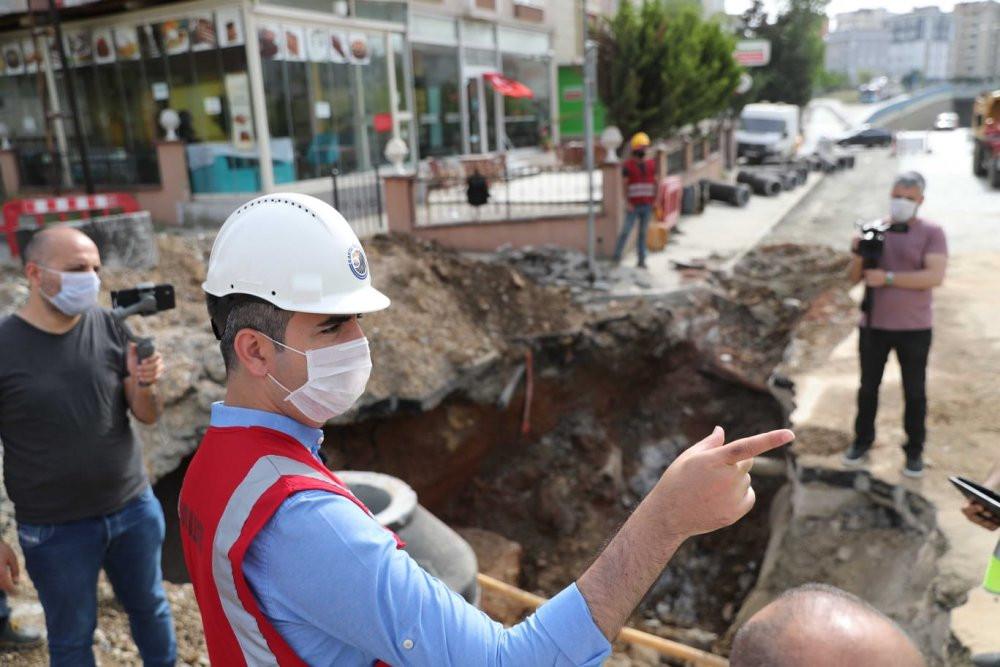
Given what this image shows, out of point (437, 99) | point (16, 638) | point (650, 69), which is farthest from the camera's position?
point (437, 99)

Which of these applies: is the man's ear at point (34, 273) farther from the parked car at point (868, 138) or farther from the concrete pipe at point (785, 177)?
the parked car at point (868, 138)

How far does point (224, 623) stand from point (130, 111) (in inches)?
591

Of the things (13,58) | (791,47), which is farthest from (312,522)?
(791,47)

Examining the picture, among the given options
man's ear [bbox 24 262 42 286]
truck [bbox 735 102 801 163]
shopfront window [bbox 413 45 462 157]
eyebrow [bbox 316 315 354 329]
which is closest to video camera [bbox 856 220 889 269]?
eyebrow [bbox 316 315 354 329]

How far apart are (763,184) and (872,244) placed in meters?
17.7

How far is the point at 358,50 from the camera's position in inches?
604

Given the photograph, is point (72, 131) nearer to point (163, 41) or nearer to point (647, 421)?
point (163, 41)

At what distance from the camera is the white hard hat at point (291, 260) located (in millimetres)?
1588

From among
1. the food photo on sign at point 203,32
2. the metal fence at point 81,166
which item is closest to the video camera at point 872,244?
the food photo on sign at point 203,32

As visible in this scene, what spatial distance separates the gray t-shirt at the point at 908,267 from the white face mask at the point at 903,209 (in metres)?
0.09

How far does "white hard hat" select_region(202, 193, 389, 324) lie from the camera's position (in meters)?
1.59

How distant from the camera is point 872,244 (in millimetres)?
5121

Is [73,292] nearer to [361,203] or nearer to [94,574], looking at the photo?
[94,574]

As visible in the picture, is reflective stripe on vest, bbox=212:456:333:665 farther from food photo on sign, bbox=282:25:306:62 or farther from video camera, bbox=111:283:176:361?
food photo on sign, bbox=282:25:306:62
